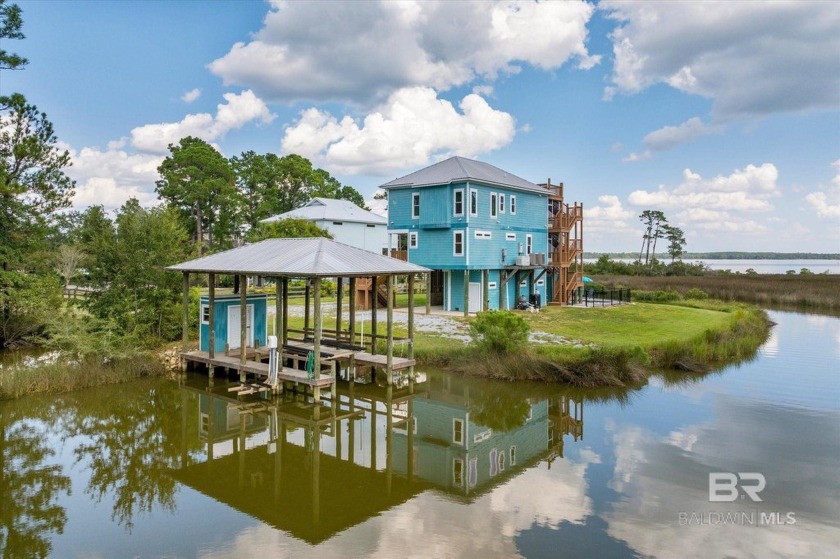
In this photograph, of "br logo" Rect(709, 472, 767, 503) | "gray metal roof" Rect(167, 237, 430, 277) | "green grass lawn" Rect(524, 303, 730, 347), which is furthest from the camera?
"green grass lawn" Rect(524, 303, 730, 347)

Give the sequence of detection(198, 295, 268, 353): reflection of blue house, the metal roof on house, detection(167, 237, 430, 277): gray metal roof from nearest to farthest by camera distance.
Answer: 1. detection(167, 237, 430, 277): gray metal roof
2. detection(198, 295, 268, 353): reflection of blue house
3. the metal roof on house

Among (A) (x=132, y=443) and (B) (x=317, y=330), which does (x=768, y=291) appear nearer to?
(B) (x=317, y=330)

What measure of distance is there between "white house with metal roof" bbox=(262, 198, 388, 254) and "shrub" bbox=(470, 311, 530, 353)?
96.4 feet

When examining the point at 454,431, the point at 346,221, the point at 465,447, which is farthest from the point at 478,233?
the point at 346,221

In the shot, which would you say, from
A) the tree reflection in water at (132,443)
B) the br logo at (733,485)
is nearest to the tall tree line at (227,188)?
the tree reflection in water at (132,443)

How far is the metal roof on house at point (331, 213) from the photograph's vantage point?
48.4 metres

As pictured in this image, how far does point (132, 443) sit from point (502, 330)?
11522 mm

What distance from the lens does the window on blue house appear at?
30134mm

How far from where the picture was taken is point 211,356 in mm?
18078

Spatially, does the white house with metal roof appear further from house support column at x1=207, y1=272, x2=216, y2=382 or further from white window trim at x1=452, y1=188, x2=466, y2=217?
house support column at x1=207, y1=272, x2=216, y2=382

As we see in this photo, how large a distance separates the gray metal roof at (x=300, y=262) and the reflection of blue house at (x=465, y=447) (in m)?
4.43

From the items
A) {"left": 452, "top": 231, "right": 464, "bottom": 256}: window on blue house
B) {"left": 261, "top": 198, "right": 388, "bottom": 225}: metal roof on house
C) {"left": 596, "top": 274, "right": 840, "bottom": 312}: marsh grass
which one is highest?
{"left": 261, "top": 198, "right": 388, "bottom": 225}: metal roof on house

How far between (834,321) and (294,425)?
115 feet

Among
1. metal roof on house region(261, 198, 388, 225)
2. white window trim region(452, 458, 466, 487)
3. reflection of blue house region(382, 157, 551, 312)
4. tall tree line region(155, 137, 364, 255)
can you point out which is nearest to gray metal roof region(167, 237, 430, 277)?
white window trim region(452, 458, 466, 487)
